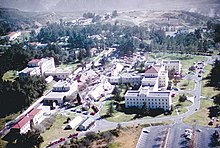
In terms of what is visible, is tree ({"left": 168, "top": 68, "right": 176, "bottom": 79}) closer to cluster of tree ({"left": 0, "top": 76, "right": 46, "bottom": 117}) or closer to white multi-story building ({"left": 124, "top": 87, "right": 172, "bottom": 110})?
white multi-story building ({"left": 124, "top": 87, "right": 172, "bottom": 110})

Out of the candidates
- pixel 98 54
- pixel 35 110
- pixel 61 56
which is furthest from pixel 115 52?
pixel 35 110

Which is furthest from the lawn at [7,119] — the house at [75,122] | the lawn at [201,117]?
the lawn at [201,117]

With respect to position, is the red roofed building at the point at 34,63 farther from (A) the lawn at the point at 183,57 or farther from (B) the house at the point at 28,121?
(A) the lawn at the point at 183,57

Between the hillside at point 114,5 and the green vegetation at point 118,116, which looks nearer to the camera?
the green vegetation at point 118,116

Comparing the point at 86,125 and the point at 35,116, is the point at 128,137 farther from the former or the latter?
the point at 35,116

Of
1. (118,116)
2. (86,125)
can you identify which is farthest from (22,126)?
(118,116)
